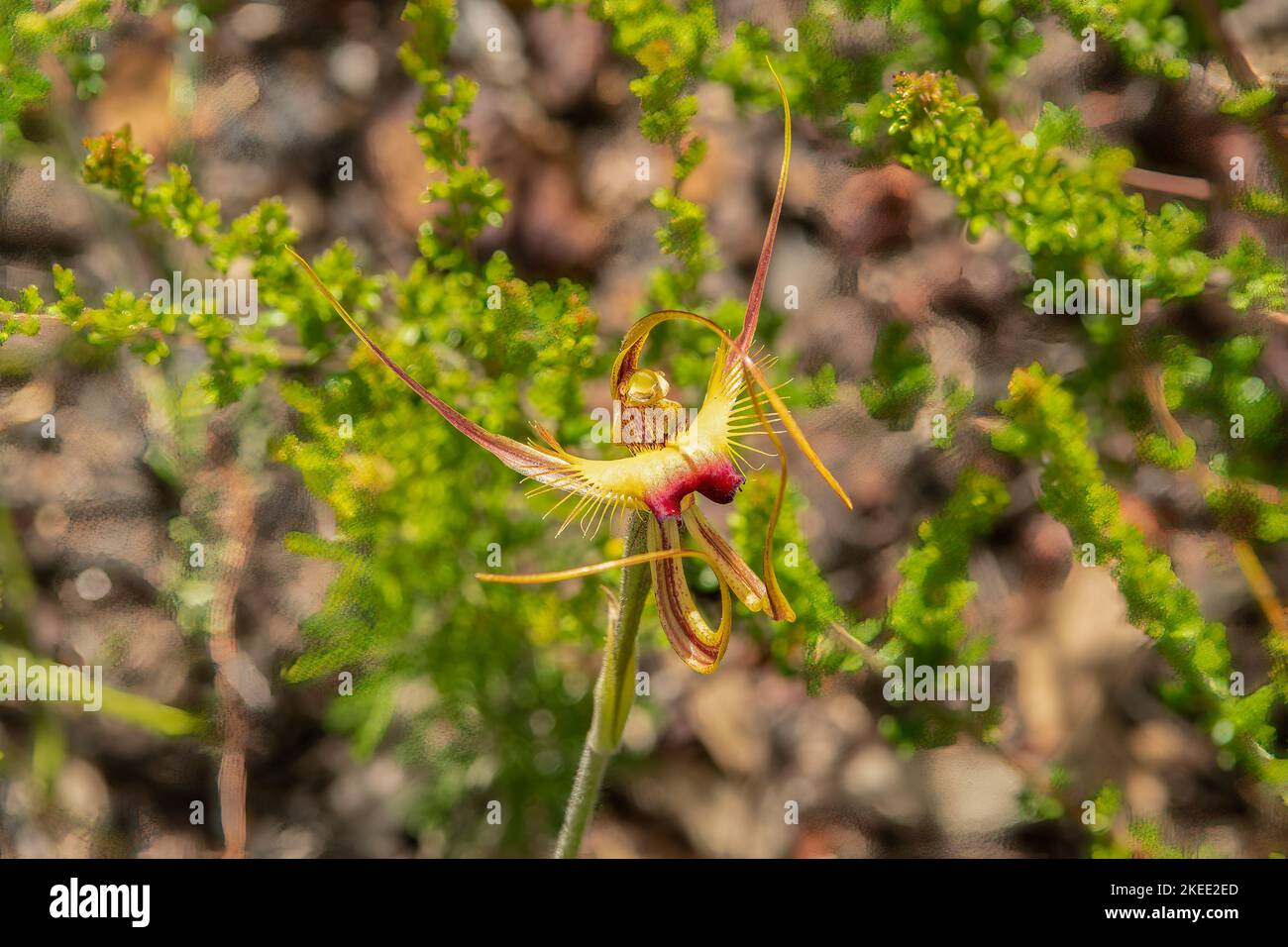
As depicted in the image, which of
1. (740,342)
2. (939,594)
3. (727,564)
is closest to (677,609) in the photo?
(727,564)

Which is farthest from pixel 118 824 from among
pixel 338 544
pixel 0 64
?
pixel 0 64

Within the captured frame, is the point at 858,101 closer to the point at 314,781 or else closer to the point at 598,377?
the point at 598,377

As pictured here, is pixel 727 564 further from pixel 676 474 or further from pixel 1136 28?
pixel 1136 28

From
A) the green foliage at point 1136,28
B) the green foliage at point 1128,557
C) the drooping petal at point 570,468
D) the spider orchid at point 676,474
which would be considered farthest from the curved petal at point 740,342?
the green foliage at point 1136,28

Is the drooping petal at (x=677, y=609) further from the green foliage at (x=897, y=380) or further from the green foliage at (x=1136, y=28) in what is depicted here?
the green foliage at (x=1136, y=28)

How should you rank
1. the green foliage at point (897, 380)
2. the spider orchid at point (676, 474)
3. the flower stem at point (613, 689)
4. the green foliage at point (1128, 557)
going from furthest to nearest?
the green foliage at point (897, 380), the green foliage at point (1128, 557), the flower stem at point (613, 689), the spider orchid at point (676, 474)

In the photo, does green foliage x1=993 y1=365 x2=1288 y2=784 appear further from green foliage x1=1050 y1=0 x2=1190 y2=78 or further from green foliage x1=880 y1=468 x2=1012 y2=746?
green foliage x1=1050 y1=0 x2=1190 y2=78

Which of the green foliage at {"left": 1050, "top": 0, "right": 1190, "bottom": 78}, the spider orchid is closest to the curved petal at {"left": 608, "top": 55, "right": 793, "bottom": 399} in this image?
the spider orchid
